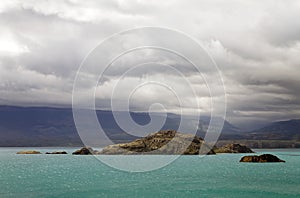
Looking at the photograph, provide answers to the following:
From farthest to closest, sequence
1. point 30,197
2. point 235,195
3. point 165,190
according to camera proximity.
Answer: point 165,190 → point 235,195 → point 30,197

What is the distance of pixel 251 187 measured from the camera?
96625mm

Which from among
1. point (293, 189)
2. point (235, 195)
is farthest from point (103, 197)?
point (293, 189)

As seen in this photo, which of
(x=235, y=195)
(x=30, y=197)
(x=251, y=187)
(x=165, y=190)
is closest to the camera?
(x=30, y=197)

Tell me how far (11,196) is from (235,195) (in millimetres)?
50641

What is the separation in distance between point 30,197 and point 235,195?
152 feet

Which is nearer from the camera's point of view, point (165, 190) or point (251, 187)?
point (165, 190)

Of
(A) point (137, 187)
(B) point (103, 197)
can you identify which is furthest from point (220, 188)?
(B) point (103, 197)

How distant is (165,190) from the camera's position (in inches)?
3533

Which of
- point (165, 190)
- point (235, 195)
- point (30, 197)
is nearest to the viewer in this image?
point (30, 197)

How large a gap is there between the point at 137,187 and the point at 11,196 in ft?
106

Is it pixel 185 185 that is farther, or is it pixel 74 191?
pixel 185 185

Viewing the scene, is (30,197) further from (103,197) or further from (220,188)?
(220,188)

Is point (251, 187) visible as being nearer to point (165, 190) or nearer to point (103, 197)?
point (165, 190)

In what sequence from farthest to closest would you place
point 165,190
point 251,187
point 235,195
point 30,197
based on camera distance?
point 251,187, point 165,190, point 235,195, point 30,197
